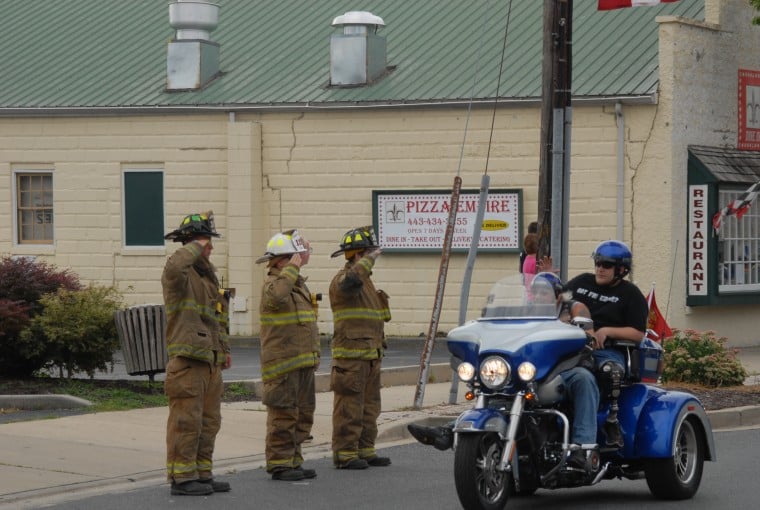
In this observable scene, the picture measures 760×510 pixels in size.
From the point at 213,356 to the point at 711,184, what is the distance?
14.0 metres

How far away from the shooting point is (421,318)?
2461cm

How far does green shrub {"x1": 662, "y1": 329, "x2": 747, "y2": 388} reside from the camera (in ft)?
53.2

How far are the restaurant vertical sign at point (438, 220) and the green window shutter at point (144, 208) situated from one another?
426 centimetres

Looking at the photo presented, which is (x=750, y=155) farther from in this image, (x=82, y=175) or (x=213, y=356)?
(x=213, y=356)

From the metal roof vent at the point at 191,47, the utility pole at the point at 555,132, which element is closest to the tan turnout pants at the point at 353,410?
the utility pole at the point at 555,132

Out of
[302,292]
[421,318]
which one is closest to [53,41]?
[421,318]

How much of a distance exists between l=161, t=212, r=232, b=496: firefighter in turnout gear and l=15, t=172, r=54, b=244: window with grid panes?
1789 centimetres

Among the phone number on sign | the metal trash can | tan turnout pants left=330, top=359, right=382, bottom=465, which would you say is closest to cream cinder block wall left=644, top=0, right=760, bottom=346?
the phone number on sign

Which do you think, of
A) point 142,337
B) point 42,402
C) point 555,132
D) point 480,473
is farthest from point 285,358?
point 555,132

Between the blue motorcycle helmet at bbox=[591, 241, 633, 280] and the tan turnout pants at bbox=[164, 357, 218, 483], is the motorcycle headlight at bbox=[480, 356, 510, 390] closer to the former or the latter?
the blue motorcycle helmet at bbox=[591, 241, 633, 280]

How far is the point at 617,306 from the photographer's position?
10102 millimetres

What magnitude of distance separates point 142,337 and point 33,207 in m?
13.0

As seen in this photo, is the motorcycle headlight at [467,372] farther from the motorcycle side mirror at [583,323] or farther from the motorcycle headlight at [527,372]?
the motorcycle side mirror at [583,323]

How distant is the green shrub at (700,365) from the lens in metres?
16.2
